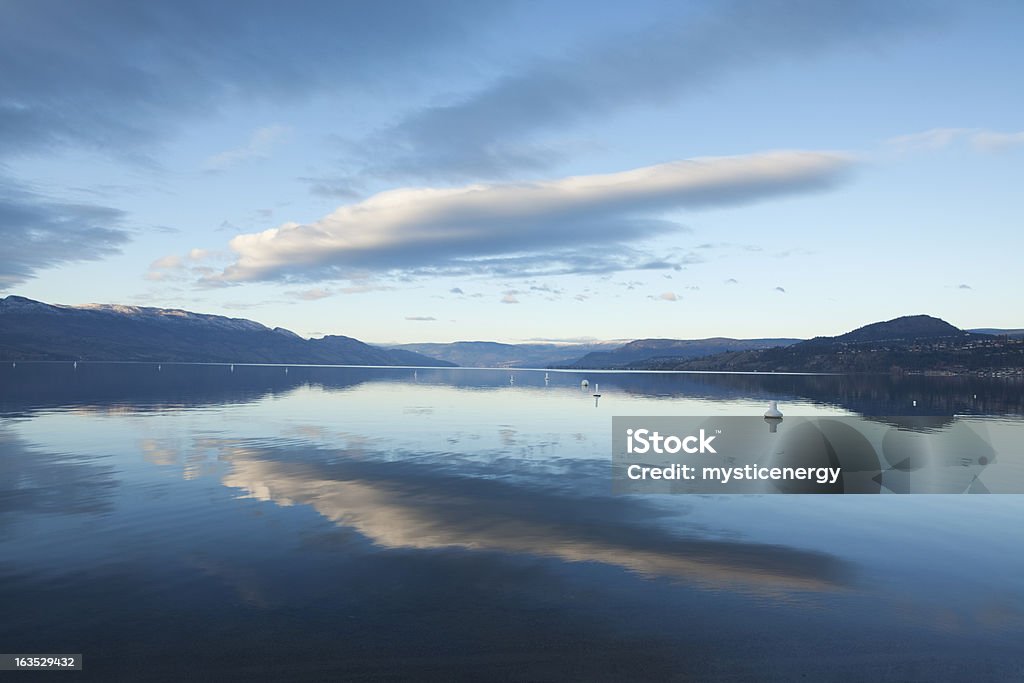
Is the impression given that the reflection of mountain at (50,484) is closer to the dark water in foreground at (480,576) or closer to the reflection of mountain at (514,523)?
the dark water in foreground at (480,576)

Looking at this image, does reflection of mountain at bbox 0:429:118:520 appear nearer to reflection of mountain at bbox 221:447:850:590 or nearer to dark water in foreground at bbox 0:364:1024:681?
dark water in foreground at bbox 0:364:1024:681

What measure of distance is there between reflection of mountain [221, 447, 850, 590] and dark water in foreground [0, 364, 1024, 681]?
15 cm

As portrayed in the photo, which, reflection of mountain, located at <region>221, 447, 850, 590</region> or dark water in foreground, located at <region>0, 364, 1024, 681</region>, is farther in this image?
reflection of mountain, located at <region>221, 447, 850, 590</region>

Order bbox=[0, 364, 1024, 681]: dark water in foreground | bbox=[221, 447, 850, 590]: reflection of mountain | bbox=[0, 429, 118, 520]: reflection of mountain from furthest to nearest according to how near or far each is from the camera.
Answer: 1. bbox=[0, 429, 118, 520]: reflection of mountain
2. bbox=[221, 447, 850, 590]: reflection of mountain
3. bbox=[0, 364, 1024, 681]: dark water in foreground

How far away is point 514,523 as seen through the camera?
87.7ft

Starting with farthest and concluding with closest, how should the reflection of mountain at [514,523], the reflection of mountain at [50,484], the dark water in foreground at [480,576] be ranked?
the reflection of mountain at [50,484], the reflection of mountain at [514,523], the dark water in foreground at [480,576]

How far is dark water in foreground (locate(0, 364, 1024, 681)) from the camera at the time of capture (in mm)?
14211

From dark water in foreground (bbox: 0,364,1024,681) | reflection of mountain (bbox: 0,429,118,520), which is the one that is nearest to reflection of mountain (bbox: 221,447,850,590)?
dark water in foreground (bbox: 0,364,1024,681)

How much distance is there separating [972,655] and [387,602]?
599 inches

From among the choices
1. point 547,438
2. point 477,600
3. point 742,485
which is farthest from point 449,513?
point 547,438

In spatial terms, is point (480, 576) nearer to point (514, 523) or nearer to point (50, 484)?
point (514, 523)

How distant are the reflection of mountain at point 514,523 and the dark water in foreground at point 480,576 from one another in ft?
0.51

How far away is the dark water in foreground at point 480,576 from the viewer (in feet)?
46.6

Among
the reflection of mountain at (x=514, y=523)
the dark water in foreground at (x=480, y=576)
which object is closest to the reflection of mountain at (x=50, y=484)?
the dark water in foreground at (x=480, y=576)
